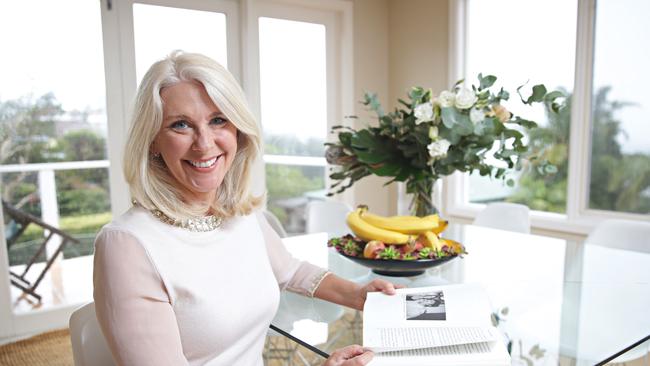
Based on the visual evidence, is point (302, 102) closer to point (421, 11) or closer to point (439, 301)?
point (421, 11)

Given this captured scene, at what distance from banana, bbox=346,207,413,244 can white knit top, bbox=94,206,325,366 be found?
500 millimetres

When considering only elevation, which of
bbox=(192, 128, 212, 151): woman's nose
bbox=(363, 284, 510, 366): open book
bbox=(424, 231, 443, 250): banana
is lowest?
bbox=(363, 284, 510, 366): open book

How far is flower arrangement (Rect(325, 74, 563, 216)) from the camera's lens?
177 cm

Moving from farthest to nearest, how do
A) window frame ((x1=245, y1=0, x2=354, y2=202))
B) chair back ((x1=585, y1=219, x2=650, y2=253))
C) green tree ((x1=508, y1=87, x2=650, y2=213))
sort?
window frame ((x1=245, y1=0, x2=354, y2=202)) → green tree ((x1=508, y1=87, x2=650, y2=213)) → chair back ((x1=585, y1=219, x2=650, y2=253))

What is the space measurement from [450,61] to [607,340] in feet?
11.1

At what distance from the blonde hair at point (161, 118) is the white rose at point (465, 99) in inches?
34.3

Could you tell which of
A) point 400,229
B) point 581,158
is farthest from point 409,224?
point 581,158

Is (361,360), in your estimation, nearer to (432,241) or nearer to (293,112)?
(432,241)

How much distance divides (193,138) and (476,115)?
1.09 metres

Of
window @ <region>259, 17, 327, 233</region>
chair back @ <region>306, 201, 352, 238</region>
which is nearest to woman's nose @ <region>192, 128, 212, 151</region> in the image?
chair back @ <region>306, 201, 352, 238</region>

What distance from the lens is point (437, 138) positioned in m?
1.76

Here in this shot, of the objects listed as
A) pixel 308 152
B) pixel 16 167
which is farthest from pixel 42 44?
pixel 308 152

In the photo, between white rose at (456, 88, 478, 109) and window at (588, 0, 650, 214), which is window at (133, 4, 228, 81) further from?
window at (588, 0, 650, 214)

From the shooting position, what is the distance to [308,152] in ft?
14.8
